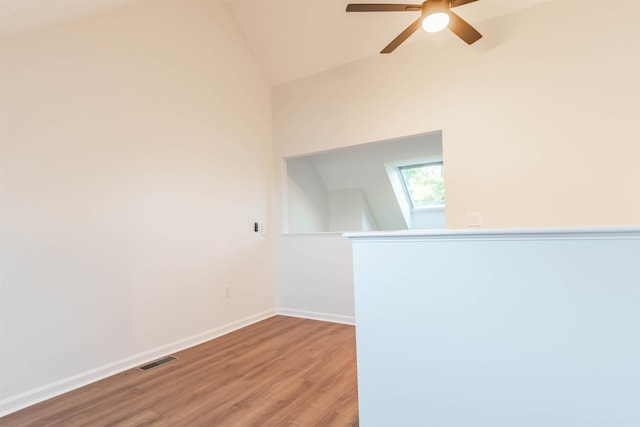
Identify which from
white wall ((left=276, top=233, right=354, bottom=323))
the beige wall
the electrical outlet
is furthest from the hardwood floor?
the beige wall

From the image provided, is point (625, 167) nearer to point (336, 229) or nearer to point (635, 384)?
point (635, 384)

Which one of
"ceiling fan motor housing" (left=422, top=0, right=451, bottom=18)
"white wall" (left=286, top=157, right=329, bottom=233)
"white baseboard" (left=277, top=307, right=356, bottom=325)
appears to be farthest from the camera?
"white wall" (left=286, top=157, right=329, bottom=233)

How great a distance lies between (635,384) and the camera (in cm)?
95

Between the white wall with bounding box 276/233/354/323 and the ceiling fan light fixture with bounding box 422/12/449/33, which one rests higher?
the ceiling fan light fixture with bounding box 422/12/449/33

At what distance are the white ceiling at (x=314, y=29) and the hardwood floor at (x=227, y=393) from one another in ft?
8.57

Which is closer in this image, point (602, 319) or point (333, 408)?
point (602, 319)

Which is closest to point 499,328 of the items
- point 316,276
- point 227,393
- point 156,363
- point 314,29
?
point 227,393

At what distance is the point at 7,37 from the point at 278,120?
8.02 ft

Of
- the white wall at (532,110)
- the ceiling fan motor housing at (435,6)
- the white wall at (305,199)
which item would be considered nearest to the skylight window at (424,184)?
the white wall at (305,199)

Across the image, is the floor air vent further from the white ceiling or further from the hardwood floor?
the white ceiling

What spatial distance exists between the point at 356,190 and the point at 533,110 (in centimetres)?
273

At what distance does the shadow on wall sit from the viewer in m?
4.19

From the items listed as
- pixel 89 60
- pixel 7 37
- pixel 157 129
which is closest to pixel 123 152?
pixel 157 129

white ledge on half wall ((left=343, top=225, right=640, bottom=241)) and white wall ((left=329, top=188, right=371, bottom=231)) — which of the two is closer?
white ledge on half wall ((left=343, top=225, right=640, bottom=241))
